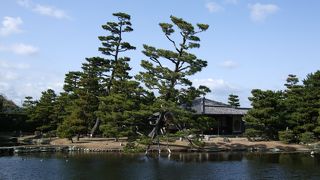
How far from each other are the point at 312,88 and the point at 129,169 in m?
22.3

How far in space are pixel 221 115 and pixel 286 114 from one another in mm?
8885

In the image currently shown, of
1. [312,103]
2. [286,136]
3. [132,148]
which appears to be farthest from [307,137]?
[132,148]

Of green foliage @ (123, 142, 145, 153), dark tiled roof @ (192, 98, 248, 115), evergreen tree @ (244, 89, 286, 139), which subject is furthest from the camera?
dark tiled roof @ (192, 98, 248, 115)

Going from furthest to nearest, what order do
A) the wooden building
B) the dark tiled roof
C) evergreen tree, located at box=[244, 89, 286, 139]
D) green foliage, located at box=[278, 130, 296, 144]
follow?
the wooden building < the dark tiled roof < evergreen tree, located at box=[244, 89, 286, 139] < green foliage, located at box=[278, 130, 296, 144]

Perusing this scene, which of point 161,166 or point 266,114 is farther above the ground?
point 266,114

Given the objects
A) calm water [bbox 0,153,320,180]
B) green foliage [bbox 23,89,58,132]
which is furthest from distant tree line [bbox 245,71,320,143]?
green foliage [bbox 23,89,58,132]

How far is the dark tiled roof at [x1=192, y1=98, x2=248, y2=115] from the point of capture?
4600cm

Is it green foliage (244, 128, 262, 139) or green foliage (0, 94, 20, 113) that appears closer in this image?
green foliage (244, 128, 262, 139)

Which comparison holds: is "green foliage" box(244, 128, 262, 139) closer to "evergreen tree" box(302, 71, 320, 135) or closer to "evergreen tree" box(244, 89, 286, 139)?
"evergreen tree" box(244, 89, 286, 139)

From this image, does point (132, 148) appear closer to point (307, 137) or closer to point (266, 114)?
point (266, 114)

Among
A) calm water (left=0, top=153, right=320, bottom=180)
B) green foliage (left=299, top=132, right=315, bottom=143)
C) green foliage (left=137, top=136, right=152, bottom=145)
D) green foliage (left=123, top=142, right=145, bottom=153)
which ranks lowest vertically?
calm water (left=0, top=153, right=320, bottom=180)

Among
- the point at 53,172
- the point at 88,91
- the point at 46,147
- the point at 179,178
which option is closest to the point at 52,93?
the point at 88,91

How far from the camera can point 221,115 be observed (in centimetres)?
4744

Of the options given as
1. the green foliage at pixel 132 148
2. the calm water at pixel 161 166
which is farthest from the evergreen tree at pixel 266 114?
the green foliage at pixel 132 148
